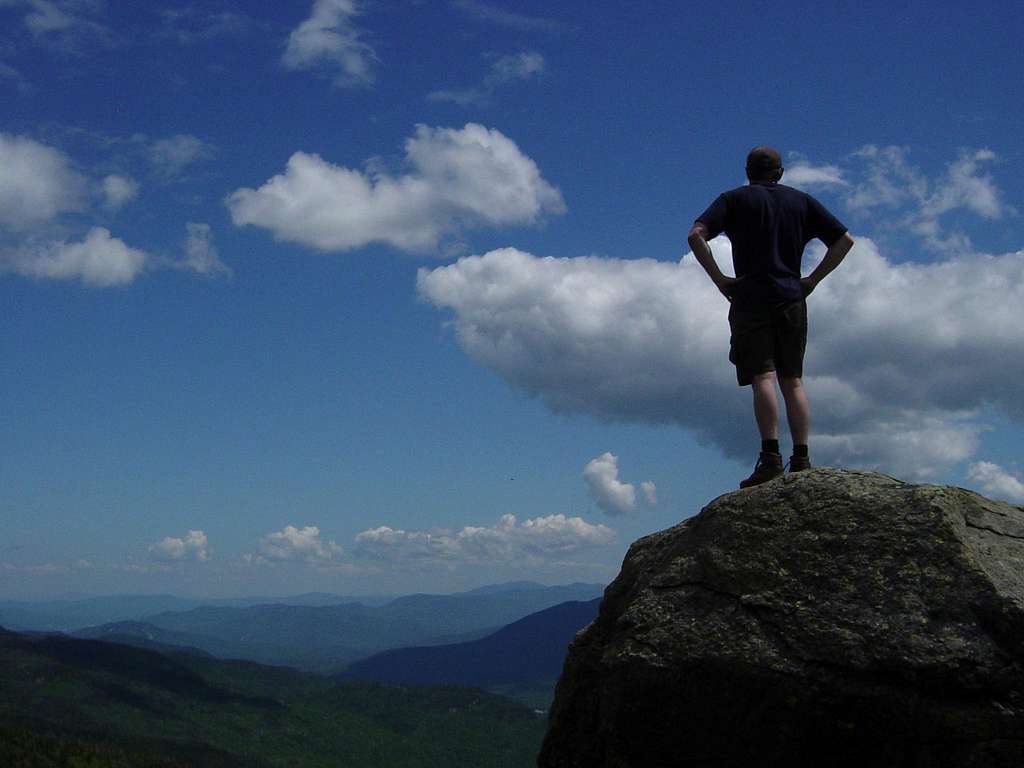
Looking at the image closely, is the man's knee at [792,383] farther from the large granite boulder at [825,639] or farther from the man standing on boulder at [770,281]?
the large granite boulder at [825,639]

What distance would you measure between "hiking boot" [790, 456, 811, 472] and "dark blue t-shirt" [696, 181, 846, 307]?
5.90 feet

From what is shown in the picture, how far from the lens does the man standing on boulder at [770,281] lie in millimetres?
10898

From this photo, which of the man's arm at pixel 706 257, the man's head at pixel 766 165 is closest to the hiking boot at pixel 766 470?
the man's arm at pixel 706 257

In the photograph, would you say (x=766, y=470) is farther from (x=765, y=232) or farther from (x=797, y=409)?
(x=765, y=232)

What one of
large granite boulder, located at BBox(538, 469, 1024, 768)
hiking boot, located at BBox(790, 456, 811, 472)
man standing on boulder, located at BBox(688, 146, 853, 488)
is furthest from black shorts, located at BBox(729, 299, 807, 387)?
large granite boulder, located at BBox(538, 469, 1024, 768)

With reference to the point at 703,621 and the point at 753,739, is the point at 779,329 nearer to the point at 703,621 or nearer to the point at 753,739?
the point at 703,621

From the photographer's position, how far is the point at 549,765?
10.3m

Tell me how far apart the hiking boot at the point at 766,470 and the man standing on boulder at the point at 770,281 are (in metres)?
0.01

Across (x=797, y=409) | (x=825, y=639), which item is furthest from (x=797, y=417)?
(x=825, y=639)

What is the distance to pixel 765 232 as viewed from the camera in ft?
35.8

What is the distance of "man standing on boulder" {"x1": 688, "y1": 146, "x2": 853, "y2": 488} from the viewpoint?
10.9m

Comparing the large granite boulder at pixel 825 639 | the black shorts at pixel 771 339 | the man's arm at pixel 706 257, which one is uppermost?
the man's arm at pixel 706 257

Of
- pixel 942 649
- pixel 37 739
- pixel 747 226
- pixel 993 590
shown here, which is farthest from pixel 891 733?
pixel 37 739

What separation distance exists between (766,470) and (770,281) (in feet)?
7.10
